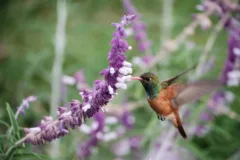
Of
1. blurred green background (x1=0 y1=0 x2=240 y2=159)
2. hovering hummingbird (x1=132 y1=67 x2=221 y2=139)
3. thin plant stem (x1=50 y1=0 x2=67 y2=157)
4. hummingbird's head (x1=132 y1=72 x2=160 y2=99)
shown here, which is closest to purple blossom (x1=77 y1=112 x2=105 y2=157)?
blurred green background (x1=0 y1=0 x2=240 y2=159)

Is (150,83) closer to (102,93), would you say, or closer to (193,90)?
(193,90)

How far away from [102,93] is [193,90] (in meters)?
0.79

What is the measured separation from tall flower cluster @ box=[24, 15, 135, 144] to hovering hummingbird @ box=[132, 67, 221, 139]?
20.3 inches

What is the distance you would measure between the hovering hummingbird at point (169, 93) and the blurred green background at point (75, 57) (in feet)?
2.22

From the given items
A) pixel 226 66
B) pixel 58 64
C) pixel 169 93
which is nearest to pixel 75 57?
pixel 58 64

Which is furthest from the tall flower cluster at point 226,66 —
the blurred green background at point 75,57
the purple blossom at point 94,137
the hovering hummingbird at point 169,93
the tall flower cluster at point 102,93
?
the tall flower cluster at point 102,93

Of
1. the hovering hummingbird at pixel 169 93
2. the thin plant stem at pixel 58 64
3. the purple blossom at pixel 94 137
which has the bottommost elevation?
the hovering hummingbird at pixel 169 93

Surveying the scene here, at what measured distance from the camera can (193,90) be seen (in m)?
2.62

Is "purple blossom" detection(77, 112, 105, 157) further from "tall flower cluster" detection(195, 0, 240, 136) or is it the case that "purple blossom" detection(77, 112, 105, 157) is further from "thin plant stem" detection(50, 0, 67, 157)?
"tall flower cluster" detection(195, 0, 240, 136)

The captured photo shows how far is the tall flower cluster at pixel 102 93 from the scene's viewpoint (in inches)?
79.3

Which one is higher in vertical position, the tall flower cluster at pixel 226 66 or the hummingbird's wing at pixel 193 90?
the tall flower cluster at pixel 226 66

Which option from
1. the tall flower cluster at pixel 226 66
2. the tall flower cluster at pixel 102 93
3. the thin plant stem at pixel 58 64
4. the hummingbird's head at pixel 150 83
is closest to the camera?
the tall flower cluster at pixel 102 93

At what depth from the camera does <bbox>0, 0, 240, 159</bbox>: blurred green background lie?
4070mm

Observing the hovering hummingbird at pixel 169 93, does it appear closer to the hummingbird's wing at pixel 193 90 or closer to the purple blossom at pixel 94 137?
the hummingbird's wing at pixel 193 90
